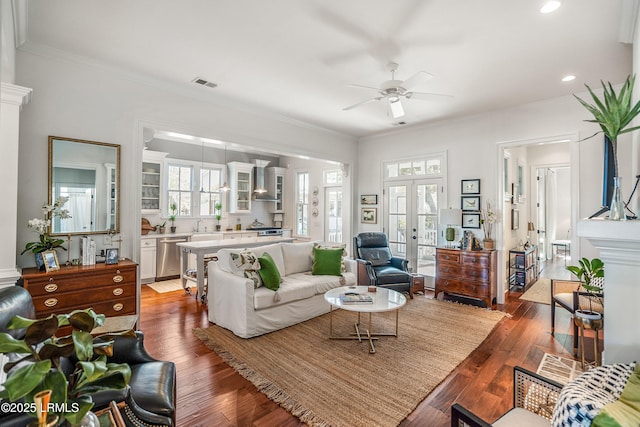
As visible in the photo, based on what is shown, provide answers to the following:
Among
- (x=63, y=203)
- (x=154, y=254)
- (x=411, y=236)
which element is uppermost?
(x=63, y=203)

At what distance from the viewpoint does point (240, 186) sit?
24.6 ft

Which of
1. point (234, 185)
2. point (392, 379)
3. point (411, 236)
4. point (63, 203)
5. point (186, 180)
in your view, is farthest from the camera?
point (234, 185)

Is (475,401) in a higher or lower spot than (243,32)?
lower

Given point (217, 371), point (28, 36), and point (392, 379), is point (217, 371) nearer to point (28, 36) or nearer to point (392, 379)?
point (392, 379)

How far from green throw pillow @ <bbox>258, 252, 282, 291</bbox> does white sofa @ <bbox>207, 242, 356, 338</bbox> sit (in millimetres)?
73

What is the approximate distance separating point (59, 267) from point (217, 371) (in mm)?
1768

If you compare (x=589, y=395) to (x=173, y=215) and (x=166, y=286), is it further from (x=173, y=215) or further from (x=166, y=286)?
(x=173, y=215)

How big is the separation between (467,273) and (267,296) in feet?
10.1

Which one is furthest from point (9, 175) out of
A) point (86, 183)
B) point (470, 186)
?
point (470, 186)

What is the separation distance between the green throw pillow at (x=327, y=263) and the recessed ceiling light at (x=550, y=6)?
10.8 ft

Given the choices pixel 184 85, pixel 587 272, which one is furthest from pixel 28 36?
pixel 587 272

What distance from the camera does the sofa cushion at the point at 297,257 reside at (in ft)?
14.2

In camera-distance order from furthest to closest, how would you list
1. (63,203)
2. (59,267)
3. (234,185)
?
(234,185) → (63,203) → (59,267)

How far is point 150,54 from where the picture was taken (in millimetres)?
3037
